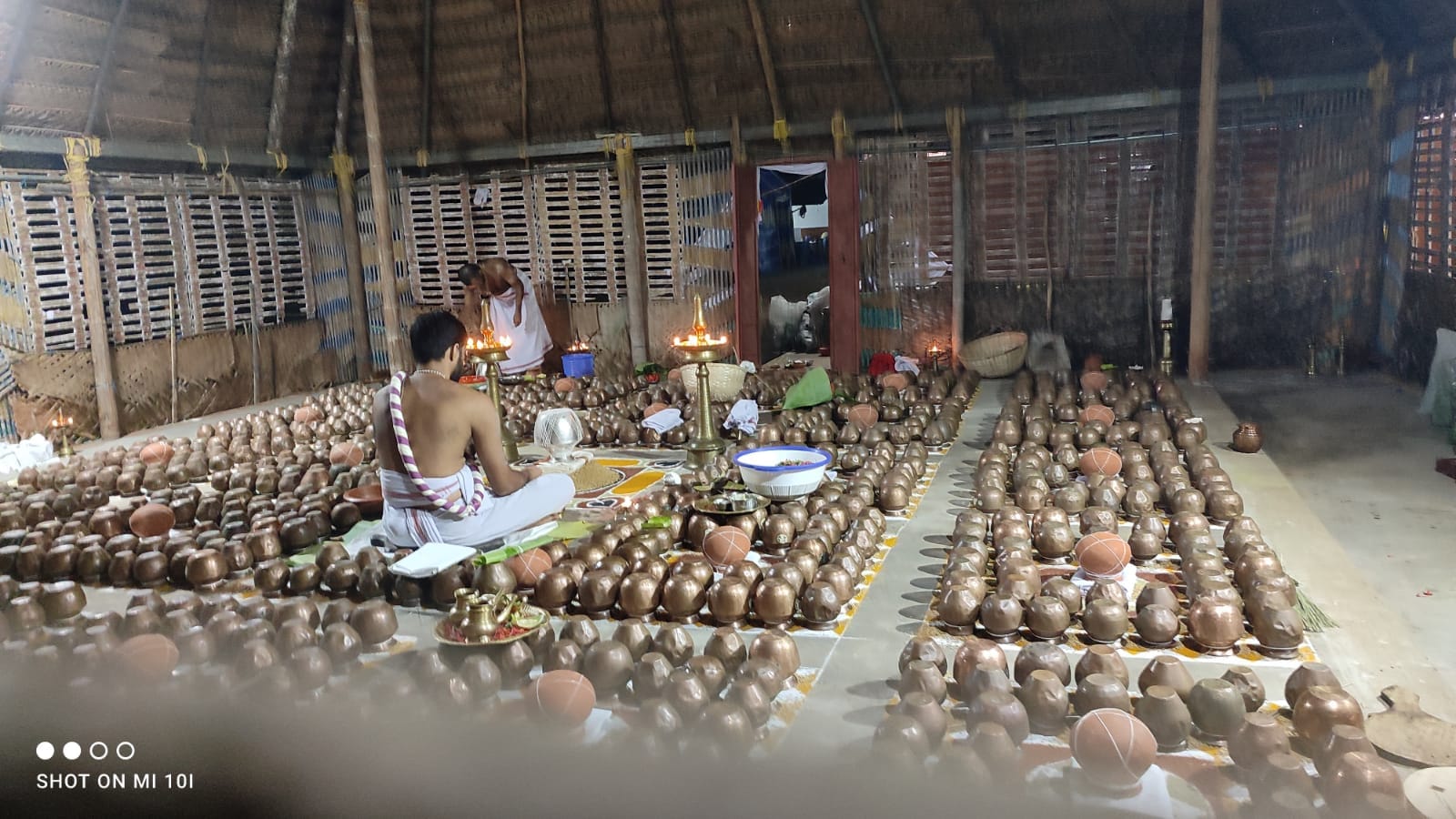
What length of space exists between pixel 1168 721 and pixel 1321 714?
0.32m

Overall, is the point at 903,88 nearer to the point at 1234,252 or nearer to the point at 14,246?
the point at 1234,252

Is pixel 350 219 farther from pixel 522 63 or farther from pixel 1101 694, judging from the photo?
pixel 1101 694

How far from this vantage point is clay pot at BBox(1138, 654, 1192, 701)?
2324 millimetres

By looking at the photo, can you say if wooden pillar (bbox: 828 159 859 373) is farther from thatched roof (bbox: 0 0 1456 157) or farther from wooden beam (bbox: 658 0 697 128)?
wooden beam (bbox: 658 0 697 128)

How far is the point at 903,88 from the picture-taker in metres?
8.50

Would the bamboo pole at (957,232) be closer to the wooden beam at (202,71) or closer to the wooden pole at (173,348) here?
the wooden beam at (202,71)

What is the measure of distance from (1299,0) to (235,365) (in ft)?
30.0

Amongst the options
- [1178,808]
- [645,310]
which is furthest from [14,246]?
[1178,808]

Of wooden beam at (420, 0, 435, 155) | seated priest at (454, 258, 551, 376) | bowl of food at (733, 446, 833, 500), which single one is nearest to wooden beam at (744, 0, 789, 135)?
seated priest at (454, 258, 551, 376)

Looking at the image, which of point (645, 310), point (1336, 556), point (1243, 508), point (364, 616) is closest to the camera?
point (364, 616)

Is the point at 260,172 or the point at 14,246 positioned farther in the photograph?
the point at 260,172

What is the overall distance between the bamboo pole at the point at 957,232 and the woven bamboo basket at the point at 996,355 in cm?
28

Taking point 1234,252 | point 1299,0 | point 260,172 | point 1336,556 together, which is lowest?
point 1336,556

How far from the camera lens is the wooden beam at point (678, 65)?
857 centimetres
